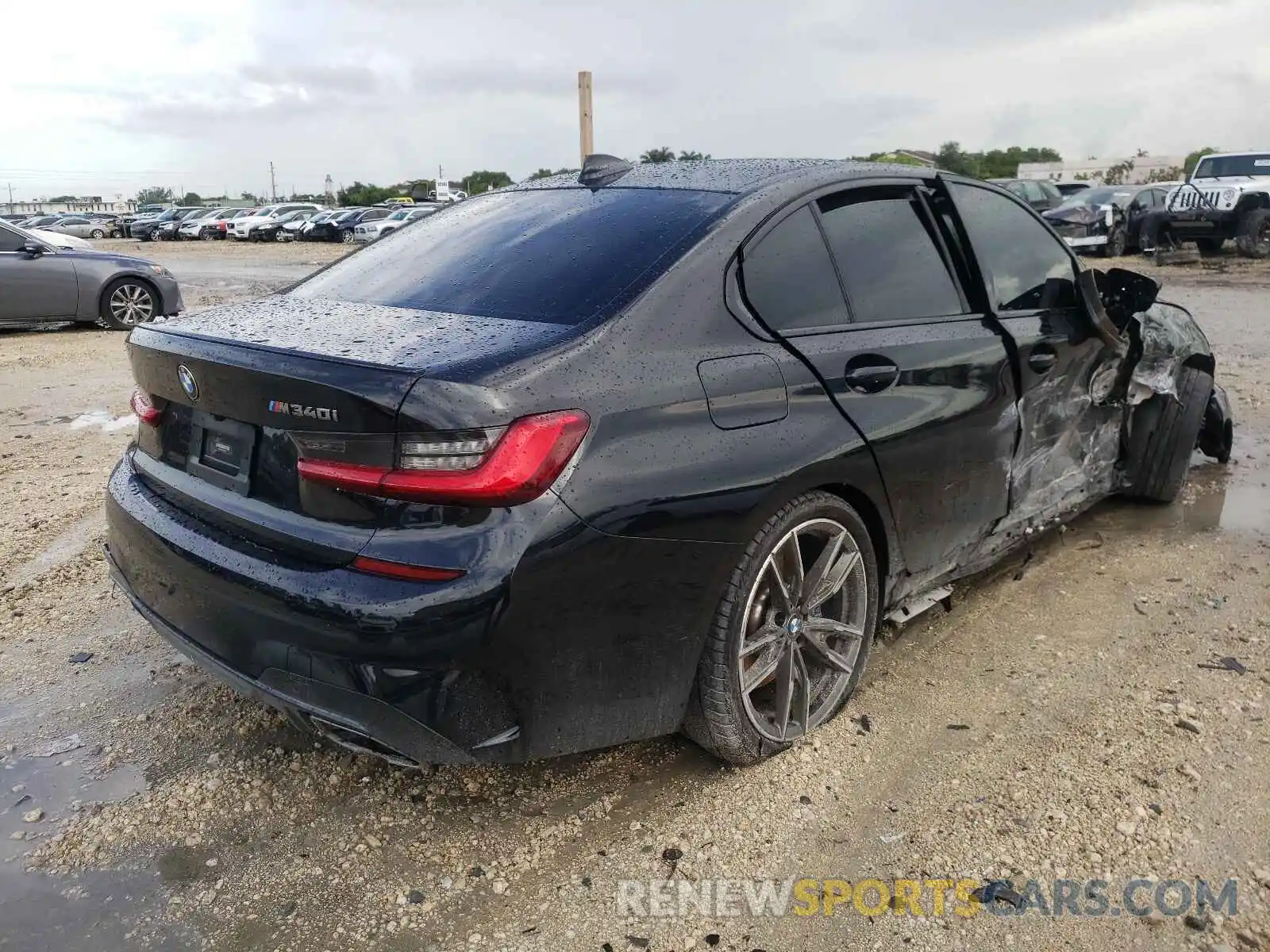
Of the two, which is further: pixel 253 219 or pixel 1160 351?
pixel 253 219

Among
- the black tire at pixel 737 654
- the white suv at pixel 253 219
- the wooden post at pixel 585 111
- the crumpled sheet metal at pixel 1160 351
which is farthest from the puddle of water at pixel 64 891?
the white suv at pixel 253 219

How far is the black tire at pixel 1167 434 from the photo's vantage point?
458 cm

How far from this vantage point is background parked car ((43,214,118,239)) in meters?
45.7

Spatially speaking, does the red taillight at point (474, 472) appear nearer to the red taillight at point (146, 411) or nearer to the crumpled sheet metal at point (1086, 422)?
the red taillight at point (146, 411)

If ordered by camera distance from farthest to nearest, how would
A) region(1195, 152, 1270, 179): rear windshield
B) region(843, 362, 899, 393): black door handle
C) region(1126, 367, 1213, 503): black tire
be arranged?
region(1195, 152, 1270, 179): rear windshield
region(1126, 367, 1213, 503): black tire
region(843, 362, 899, 393): black door handle

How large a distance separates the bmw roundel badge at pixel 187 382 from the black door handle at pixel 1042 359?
2748 mm

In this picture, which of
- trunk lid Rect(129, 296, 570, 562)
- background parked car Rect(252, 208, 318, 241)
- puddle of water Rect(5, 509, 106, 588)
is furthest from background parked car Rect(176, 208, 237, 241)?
trunk lid Rect(129, 296, 570, 562)

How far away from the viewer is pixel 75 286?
36.4 feet

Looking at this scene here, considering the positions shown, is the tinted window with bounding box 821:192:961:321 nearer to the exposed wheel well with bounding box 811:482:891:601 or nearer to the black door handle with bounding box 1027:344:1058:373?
the black door handle with bounding box 1027:344:1058:373

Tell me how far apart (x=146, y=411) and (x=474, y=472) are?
4.23ft

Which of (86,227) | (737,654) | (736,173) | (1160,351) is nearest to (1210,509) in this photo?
(1160,351)

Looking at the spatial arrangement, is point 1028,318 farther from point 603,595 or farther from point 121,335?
point 121,335

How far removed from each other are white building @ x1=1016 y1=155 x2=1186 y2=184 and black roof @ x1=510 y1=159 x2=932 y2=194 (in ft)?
182

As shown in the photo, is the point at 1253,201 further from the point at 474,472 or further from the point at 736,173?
the point at 474,472
